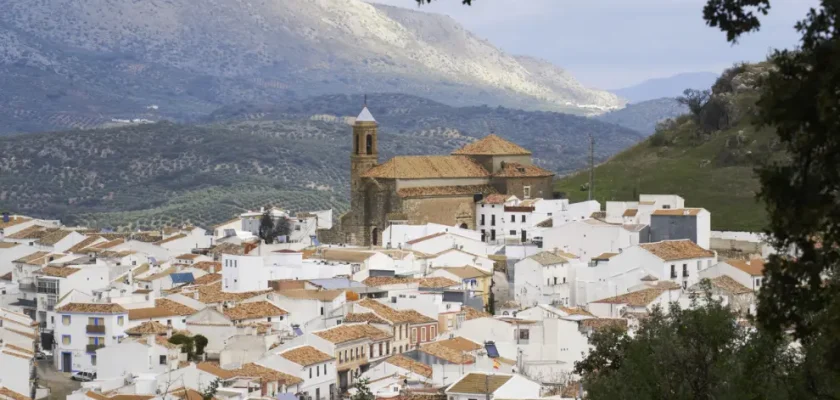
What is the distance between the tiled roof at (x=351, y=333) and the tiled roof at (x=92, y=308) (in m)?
7.09

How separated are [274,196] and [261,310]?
86392mm

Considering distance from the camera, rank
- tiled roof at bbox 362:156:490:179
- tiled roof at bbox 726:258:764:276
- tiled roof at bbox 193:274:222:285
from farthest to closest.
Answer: tiled roof at bbox 362:156:490:179 → tiled roof at bbox 193:274:222:285 → tiled roof at bbox 726:258:764:276

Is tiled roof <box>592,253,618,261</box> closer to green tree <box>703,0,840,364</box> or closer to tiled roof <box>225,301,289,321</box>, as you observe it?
tiled roof <box>225,301,289,321</box>

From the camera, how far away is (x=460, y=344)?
47.0 meters

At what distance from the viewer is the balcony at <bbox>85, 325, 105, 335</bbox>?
51.0 m

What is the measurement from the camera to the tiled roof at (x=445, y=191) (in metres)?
77.1

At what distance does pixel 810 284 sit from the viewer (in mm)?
13344

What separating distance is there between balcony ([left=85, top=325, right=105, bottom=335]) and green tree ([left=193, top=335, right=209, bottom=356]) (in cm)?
421

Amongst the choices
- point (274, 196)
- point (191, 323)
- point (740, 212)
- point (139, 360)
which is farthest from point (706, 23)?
point (274, 196)

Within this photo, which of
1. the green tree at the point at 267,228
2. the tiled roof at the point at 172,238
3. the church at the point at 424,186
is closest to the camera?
the green tree at the point at 267,228

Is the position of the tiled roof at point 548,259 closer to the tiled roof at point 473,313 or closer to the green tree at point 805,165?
the tiled roof at point 473,313

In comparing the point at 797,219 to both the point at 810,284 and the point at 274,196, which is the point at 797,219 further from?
the point at 274,196

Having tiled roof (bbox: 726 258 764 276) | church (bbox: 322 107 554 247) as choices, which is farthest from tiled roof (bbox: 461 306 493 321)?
church (bbox: 322 107 554 247)

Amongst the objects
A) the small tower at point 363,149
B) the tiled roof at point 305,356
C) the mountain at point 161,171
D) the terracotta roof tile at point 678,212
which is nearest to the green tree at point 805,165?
the tiled roof at point 305,356
